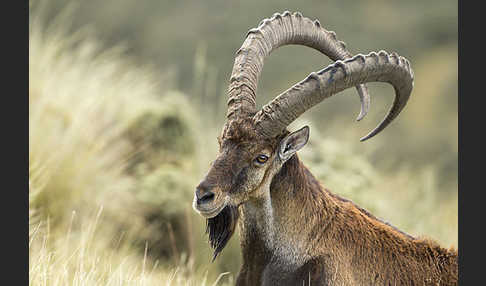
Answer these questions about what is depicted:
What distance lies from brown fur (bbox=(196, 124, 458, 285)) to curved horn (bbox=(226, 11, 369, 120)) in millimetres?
359

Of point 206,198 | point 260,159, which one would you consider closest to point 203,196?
point 206,198

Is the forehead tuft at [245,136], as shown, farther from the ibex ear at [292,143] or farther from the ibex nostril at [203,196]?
the ibex nostril at [203,196]

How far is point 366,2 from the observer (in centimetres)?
3900

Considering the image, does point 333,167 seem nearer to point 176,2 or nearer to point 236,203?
point 236,203

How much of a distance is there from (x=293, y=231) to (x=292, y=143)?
2.55 feet

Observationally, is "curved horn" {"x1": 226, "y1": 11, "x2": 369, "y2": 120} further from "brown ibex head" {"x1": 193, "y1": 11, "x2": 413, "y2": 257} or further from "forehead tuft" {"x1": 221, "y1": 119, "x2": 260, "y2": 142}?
"forehead tuft" {"x1": 221, "y1": 119, "x2": 260, "y2": 142}

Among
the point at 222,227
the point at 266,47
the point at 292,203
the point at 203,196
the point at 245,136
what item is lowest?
the point at 222,227

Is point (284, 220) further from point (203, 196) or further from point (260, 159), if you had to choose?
point (203, 196)

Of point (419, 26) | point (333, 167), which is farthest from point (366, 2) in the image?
point (333, 167)

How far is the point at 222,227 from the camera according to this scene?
625 centimetres

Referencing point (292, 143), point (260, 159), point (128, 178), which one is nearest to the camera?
point (260, 159)

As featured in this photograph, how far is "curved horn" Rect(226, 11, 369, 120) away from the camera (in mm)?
6285

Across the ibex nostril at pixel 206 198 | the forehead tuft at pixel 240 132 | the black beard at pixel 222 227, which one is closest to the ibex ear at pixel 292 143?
the forehead tuft at pixel 240 132

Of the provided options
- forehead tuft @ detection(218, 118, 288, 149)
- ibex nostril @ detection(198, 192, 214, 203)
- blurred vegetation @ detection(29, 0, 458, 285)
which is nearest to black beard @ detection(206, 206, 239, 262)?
ibex nostril @ detection(198, 192, 214, 203)
